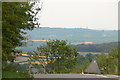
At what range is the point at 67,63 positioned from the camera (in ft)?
209

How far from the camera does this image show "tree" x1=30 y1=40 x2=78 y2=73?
63781 mm

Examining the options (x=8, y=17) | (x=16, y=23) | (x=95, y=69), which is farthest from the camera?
(x=95, y=69)

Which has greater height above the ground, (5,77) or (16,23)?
(16,23)

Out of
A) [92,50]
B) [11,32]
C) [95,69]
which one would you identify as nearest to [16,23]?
[11,32]

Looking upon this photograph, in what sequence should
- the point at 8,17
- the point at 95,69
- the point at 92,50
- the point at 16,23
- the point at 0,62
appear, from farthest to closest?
1. the point at 92,50
2. the point at 95,69
3. the point at 16,23
4. the point at 8,17
5. the point at 0,62

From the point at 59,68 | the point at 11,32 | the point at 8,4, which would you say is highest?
the point at 8,4

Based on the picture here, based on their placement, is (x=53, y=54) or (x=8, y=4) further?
(x=53, y=54)

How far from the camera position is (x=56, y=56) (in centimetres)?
6562

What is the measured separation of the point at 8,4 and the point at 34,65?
48073mm

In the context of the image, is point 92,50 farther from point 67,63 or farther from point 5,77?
point 5,77

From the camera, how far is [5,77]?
51.8ft

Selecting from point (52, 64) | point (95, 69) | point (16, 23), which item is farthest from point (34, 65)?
point (16, 23)

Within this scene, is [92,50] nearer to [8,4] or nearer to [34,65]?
[34,65]

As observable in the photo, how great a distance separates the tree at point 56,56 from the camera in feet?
209
